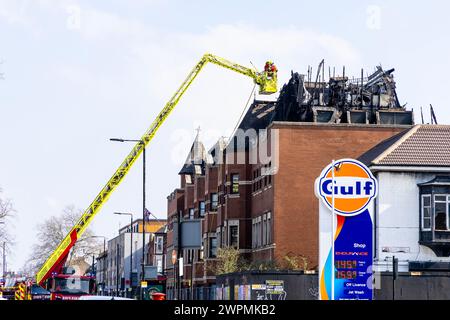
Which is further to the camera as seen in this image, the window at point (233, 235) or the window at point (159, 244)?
the window at point (159, 244)

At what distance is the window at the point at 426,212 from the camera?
53.9 metres

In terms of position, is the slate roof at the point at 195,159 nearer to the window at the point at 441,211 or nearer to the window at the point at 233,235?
the window at the point at 233,235

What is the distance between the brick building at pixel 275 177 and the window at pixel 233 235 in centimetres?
8

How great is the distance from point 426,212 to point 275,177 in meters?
12.0

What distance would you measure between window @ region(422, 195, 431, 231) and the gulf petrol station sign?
33.2 m

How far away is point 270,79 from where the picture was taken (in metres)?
74.4

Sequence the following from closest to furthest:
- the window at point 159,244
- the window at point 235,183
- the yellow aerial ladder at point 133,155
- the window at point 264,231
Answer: the yellow aerial ladder at point 133,155 < the window at point 264,231 < the window at point 235,183 < the window at point 159,244

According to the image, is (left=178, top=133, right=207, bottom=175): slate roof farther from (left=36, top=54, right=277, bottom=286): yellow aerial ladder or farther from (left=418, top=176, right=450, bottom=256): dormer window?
(left=418, top=176, right=450, bottom=256): dormer window

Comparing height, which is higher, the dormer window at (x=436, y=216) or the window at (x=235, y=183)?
the window at (x=235, y=183)

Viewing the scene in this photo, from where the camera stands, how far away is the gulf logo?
21078 mm

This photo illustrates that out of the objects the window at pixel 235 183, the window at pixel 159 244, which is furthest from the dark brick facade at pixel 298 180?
the window at pixel 159 244

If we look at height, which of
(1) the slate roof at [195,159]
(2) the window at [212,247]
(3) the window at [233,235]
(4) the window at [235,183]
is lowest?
(2) the window at [212,247]

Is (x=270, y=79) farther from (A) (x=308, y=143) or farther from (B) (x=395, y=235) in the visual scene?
(B) (x=395, y=235)
